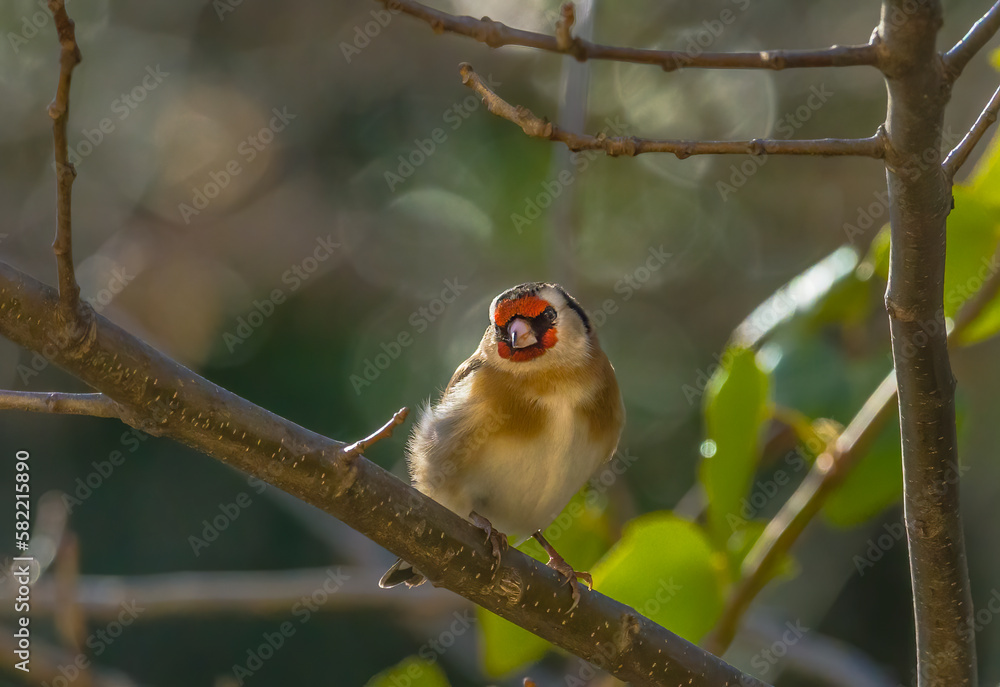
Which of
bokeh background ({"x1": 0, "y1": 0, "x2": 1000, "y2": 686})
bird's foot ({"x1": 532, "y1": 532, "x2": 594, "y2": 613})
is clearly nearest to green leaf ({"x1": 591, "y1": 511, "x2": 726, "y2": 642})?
bird's foot ({"x1": 532, "y1": 532, "x2": 594, "y2": 613})

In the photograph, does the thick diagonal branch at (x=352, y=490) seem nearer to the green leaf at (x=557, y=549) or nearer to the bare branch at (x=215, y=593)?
the green leaf at (x=557, y=549)

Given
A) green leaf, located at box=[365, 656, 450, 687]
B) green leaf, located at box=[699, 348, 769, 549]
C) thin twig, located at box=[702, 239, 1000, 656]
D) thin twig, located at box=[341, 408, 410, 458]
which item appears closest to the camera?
thin twig, located at box=[341, 408, 410, 458]

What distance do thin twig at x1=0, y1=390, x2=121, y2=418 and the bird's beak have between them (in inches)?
63.7

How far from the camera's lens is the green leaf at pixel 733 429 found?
251 cm

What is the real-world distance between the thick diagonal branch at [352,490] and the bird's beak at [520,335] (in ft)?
3.29

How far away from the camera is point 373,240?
6074 millimetres

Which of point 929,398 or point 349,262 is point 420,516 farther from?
point 349,262

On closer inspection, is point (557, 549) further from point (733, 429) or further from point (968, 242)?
point (968, 242)

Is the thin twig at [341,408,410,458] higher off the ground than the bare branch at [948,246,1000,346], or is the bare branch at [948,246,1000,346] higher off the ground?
the bare branch at [948,246,1000,346]

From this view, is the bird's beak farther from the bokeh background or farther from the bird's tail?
the bokeh background

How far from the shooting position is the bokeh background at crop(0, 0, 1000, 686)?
523cm

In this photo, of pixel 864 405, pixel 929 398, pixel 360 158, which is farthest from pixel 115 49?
pixel 929 398

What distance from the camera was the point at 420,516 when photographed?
1.98m

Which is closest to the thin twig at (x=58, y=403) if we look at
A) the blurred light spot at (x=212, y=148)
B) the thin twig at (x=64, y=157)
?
the thin twig at (x=64, y=157)
